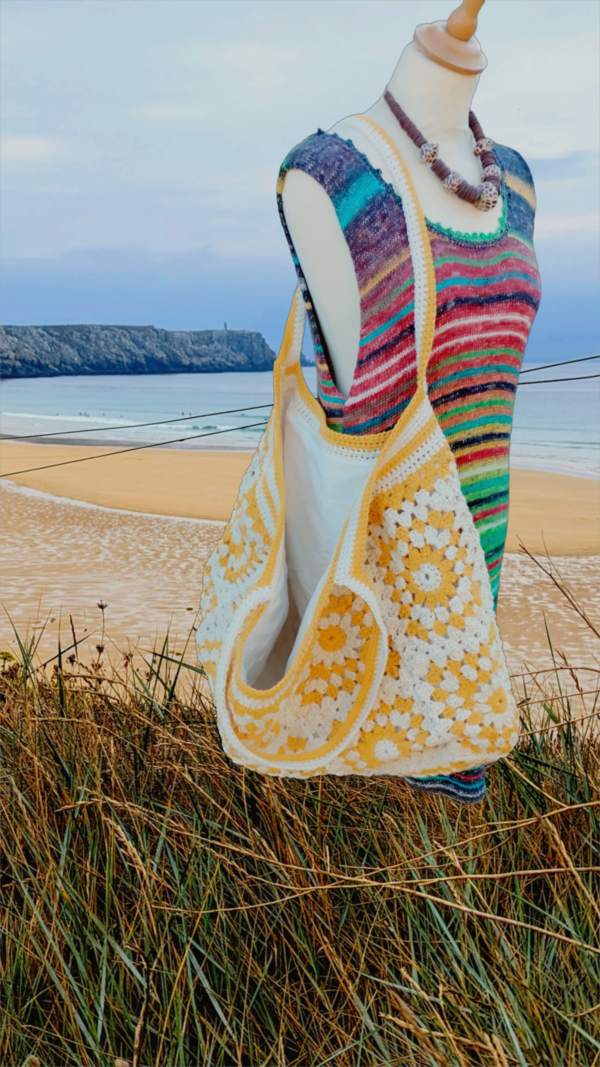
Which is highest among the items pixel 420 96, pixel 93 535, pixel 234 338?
pixel 234 338

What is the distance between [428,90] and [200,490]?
6739 millimetres

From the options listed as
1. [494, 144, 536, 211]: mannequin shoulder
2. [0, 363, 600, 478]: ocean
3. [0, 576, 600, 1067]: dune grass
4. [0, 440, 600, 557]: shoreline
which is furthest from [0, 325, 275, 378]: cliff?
[494, 144, 536, 211]: mannequin shoulder

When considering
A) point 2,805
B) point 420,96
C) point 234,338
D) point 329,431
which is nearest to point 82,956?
point 2,805

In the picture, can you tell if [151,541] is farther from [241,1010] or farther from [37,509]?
[241,1010]

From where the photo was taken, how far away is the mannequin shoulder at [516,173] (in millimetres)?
1044

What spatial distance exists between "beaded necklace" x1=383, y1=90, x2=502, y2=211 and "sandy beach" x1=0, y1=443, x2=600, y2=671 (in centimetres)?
134

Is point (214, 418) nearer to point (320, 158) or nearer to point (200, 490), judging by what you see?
point (200, 490)

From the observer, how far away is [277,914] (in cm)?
133

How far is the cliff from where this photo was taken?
39125mm

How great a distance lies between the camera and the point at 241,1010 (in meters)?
1.23

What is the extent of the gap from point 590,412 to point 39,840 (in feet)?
55.0

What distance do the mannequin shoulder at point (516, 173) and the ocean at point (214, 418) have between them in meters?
4.21

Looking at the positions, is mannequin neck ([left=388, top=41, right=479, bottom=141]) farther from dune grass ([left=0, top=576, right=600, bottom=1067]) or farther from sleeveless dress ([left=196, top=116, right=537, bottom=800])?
dune grass ([left=0, top=576, right=600, bottom=1067])

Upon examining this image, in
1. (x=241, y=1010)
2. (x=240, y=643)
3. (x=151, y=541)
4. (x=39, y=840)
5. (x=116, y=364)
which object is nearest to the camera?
(x=240, y=643)
